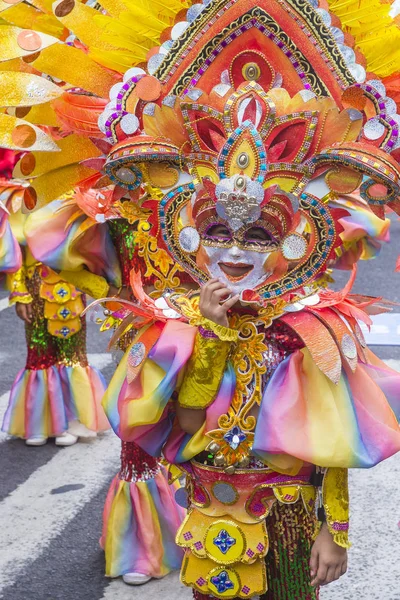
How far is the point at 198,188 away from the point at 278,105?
0.30 metres

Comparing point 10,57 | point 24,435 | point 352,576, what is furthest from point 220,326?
point 24,435

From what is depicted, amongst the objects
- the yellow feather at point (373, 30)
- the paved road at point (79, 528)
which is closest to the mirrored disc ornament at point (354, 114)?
the yellow feather at point (373, 30)

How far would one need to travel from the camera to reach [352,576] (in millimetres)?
4156

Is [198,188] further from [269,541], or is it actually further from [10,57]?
[269,541]

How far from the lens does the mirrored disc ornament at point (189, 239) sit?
111 inches

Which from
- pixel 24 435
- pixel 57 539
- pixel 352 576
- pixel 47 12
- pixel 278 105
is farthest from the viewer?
pixel 24 435

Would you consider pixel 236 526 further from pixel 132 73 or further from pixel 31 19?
pixel 31 19

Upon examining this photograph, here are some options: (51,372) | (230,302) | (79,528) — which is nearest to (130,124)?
(230,302)

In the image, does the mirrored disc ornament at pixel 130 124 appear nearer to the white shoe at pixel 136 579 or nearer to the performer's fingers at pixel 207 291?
the performer's fingers at pixel 207 291

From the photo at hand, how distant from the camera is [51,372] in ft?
18.3

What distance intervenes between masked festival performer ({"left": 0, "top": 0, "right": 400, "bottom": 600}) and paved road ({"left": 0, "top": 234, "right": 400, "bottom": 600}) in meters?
1.26

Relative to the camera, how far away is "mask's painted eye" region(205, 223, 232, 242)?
9.13 feet

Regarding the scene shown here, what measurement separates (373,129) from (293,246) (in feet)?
1.18

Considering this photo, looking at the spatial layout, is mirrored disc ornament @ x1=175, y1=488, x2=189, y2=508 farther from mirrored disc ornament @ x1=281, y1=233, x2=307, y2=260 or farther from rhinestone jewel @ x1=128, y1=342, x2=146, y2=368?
mirrored disc ornament @ x1=281, y1=233, x2=307, y2=260
